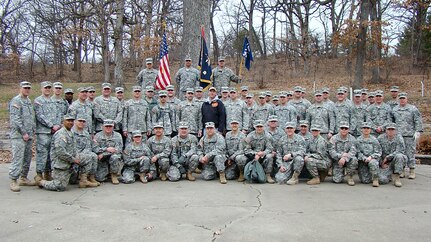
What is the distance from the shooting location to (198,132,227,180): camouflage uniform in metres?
8.49

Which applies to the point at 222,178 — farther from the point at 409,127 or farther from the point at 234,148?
the point at 409,127

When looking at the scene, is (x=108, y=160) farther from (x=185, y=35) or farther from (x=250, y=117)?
(x=185, y=35)

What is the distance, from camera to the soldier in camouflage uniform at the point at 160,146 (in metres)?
8.60

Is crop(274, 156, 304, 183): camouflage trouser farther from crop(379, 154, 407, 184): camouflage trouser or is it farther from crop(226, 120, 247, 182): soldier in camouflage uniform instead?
crop(379, 154, 407, 184): camouflage trouser

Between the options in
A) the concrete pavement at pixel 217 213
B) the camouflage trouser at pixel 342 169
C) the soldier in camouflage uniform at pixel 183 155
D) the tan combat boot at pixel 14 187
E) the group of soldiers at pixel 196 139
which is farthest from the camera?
the soldier in camouflage uniform at pixel 183 155

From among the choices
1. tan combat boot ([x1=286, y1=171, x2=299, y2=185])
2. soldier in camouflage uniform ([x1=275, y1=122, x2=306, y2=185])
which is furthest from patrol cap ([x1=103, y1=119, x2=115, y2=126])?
tan combat boot ([x1=286, y1=171, x2=299, y2=185])

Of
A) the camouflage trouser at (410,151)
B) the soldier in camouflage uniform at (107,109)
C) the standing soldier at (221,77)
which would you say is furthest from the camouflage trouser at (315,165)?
the soldier in camouflage uniform at (107,109)

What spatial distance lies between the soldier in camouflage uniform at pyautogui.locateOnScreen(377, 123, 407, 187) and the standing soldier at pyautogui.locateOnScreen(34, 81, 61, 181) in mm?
6608

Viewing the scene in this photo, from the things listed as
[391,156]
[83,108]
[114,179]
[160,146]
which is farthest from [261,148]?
[83,108]

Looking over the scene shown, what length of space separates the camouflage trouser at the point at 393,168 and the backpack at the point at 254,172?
2.40 m

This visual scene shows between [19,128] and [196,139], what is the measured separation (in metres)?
3.54

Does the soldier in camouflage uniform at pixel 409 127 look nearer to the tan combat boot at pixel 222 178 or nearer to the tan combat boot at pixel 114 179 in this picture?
the tan combat boot at pixel 222 178

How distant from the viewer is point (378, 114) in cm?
948

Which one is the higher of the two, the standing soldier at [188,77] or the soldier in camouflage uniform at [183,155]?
the standing soldier at [188,77]
